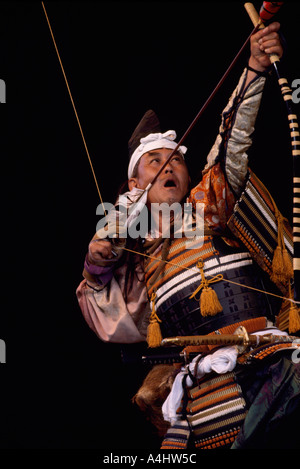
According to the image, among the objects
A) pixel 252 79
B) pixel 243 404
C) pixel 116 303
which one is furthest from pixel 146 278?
pixel 252 79

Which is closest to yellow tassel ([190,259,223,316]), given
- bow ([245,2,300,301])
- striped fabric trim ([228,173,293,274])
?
striped fabric trim ([228,173,293,274])

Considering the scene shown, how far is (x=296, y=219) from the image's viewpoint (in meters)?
2.18

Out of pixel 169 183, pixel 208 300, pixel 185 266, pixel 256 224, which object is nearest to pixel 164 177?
pixel 169 183

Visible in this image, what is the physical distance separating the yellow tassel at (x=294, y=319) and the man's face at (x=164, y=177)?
30.8 inches

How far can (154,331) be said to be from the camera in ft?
8.68

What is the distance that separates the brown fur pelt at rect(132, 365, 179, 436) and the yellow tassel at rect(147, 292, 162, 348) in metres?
0.15

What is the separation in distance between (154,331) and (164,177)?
0.70 metres

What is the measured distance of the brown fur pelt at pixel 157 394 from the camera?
2.70m

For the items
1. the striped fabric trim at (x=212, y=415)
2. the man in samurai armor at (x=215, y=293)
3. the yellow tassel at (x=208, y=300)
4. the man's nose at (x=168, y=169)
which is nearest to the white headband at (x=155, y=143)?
the man in samurai armor at (x=215, y=293)

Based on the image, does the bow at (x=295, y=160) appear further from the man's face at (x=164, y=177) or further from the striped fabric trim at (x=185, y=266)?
the man's face at (x=164, y=177)

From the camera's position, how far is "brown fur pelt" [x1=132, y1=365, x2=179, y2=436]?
270 centimetres

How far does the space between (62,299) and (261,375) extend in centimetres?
128

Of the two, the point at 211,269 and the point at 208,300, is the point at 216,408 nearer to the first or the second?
the point at 208,300

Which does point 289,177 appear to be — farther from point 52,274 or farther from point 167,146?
point 52,274
